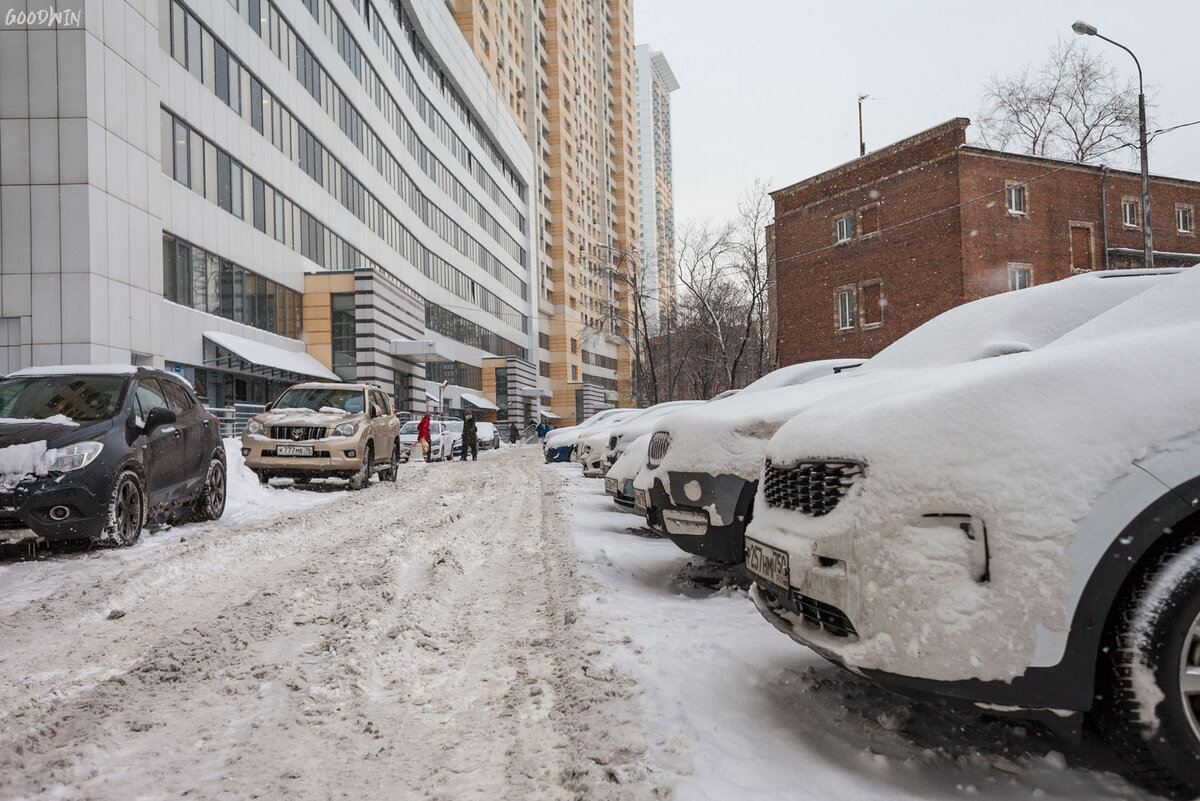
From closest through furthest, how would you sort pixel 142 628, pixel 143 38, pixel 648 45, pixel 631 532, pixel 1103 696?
pixel 1103 696 → pixel 142 628 → pixel 631 532 → pixel 143 38 → pixel 648 45

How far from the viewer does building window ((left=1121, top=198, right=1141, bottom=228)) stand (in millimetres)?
30594

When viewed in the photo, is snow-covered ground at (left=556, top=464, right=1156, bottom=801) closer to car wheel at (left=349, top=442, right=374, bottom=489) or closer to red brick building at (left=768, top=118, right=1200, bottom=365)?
car wheel at (left=349, top=442, right=374, bottom=489)

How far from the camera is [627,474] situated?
22.3 ft

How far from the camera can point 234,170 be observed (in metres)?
24.7

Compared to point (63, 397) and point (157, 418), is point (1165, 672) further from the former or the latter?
point (63, 397)

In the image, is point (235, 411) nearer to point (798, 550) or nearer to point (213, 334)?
point (213, 334)

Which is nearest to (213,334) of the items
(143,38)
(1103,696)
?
Answer: (143,38)

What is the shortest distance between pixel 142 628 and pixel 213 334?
2084 centimetres

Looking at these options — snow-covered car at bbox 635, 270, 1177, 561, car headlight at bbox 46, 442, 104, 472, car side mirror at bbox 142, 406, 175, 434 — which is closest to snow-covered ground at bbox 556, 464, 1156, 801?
snow-covered car at bbox 635, 270, 1177, 561

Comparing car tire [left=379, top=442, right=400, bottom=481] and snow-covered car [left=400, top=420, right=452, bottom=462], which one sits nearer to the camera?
car tire [left=379, top=442, right=400, bottom=481]

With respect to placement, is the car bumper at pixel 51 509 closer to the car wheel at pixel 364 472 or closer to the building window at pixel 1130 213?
the car wheel at pixel 364 472

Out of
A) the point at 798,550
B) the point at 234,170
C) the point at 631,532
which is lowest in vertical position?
the point at 631,532

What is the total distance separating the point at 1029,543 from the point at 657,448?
3.65 metres

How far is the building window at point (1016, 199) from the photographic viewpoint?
28188 mm
